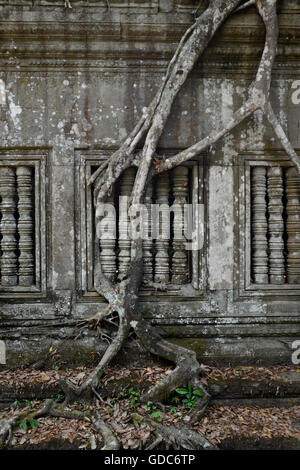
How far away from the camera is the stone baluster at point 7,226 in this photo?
3.86m

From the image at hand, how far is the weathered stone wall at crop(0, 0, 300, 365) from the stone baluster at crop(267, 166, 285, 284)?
0.14m

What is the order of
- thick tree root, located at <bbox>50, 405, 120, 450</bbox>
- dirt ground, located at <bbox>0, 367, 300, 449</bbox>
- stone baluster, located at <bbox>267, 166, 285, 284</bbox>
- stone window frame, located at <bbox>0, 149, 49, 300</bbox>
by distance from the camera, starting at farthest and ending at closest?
stone baluster, located at <bbox>267, 166, 285, 284</bbox>
stone window frame, located at <bbox>0, 149, 49, 300</bbox>
dirt ground, located at <bbox>0, 367, 300, 449</bbox>
thick tree root, located at <bbox>50, 405, 120, 450</bbox>

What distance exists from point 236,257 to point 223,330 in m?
0.85

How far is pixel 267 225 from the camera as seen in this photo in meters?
4.03

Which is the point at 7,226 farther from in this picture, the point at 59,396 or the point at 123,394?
the point at 123,394

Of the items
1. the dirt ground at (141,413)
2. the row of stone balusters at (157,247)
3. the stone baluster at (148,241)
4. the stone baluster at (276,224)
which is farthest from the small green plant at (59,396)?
the stone baluster at (276,224)

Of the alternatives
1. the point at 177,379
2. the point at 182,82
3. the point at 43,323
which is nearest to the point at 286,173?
the point at 182,82

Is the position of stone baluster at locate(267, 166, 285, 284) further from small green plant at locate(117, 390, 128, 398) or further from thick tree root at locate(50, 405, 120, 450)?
thick tree root at locate(50, 405, 120, 450)

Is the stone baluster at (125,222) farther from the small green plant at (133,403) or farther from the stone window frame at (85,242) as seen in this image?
the small green plant at (133,403)

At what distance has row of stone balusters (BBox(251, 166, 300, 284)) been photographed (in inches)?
156

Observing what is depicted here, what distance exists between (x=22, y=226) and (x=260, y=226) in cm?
275

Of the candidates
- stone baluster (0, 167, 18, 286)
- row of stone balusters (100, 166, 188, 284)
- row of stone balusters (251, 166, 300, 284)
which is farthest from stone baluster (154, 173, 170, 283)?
stone baluster (0, 167, 18, 286)

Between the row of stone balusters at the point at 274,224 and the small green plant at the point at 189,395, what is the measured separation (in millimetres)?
1454

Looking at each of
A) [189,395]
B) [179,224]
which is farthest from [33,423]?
[179,224]
